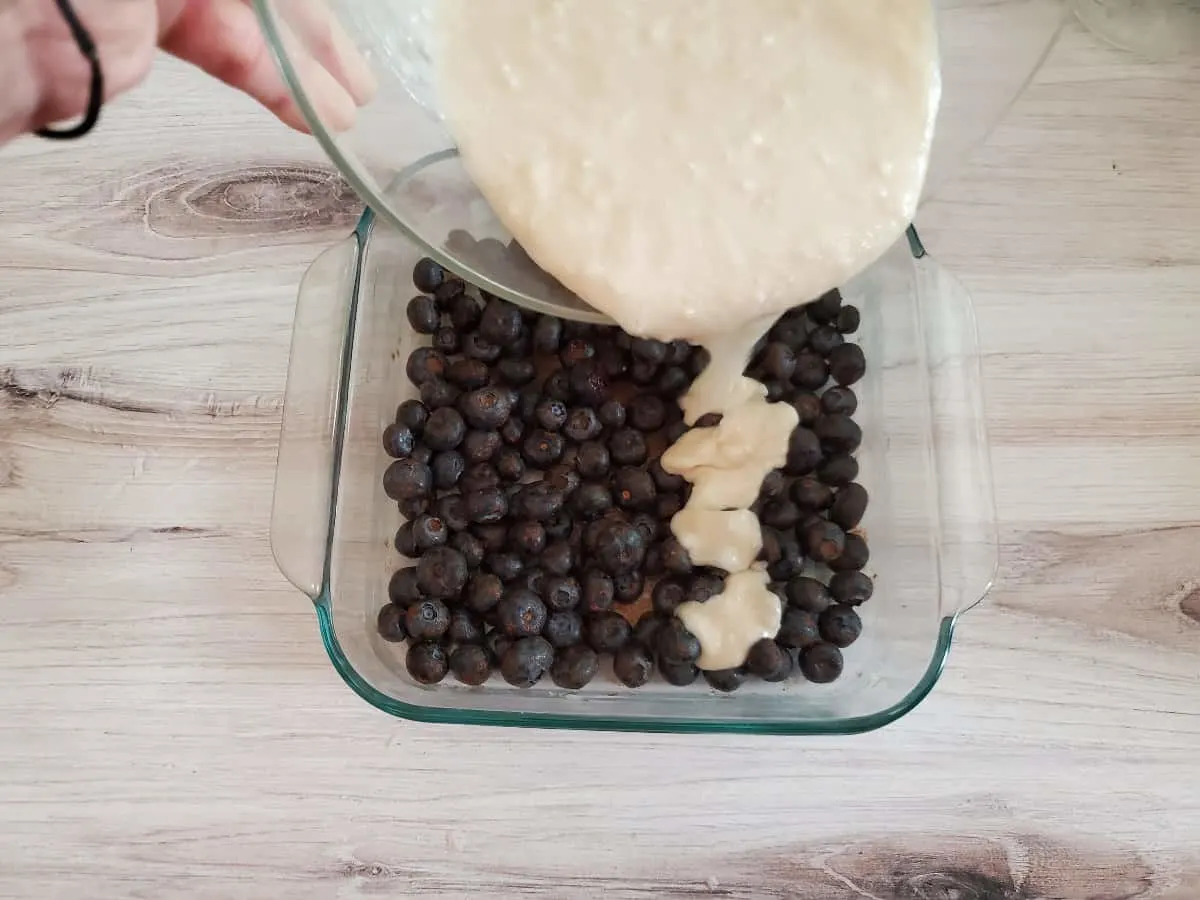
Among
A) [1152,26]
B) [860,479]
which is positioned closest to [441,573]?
[860,479]

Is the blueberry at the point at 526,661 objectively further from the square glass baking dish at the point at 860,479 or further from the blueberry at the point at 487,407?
the blueberry at the point at 487,407

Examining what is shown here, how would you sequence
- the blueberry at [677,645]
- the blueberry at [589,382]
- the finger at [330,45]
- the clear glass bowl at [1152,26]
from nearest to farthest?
the finger at [330,45], the blueberry at [677,645], the blueberry at [589,382], the clear glass bowl at [1152,26]

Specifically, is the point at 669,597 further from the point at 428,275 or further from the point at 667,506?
the point at 428,275

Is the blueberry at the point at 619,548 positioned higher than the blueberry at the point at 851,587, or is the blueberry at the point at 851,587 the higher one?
the blueberry at the point at 619,548

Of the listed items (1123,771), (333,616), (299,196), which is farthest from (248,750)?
(1123,771)

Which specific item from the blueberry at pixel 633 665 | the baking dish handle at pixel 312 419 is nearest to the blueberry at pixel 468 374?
→ the baking dish handle at pixel 312 419

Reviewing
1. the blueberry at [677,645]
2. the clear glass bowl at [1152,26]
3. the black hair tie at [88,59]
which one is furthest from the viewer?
the clear glass bowl at [1152,26]

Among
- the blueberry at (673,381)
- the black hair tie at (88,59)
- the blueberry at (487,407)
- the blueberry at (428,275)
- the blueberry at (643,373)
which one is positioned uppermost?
the black hair tie at (88,59)
